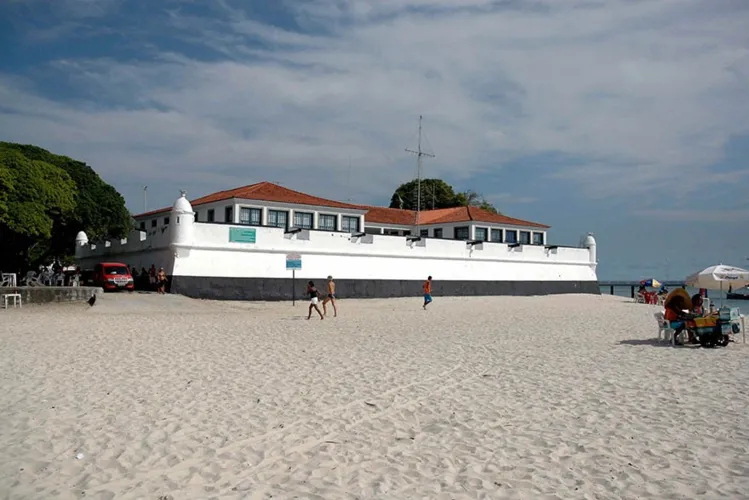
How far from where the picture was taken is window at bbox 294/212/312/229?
37506 mm

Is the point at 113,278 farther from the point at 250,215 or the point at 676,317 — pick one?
the point at 676,317

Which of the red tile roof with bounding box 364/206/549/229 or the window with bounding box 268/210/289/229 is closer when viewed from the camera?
the window with bounding box 268/210/289/229

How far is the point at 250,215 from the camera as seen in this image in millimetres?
35938

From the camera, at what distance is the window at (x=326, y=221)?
1510 inches

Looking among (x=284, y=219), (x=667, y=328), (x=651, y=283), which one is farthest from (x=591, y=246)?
(x=667, y=328)

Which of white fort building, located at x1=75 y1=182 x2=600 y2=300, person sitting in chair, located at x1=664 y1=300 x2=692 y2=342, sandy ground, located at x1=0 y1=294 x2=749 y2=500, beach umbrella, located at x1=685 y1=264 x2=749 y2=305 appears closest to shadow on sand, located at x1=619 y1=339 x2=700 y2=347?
sandy ground, located at x1=0 y1=294 x2=749 y2=500

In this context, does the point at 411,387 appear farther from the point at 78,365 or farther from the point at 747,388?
the point at 78,365

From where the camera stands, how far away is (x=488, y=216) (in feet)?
150

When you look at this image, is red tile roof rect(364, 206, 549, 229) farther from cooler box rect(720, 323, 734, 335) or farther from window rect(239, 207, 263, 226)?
cooler box rect(720, 323, 734, 335)

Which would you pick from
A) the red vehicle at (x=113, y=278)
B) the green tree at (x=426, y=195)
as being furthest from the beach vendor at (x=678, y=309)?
the green tree at (x=426, y=195)

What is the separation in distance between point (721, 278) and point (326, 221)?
23932 millimetres

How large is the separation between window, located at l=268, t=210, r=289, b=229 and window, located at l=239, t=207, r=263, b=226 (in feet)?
2.26

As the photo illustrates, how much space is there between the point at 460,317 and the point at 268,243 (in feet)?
39.4

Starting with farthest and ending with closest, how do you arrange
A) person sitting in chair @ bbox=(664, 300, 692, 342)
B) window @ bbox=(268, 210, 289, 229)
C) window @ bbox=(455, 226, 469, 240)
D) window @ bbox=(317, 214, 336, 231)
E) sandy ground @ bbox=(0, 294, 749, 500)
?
window @ bbox=(455, 226, 469, 240), window @ bbox=(317, 214, 336, 231), window @ bbox=(268, 210, 289, 229), person sitting in chair @ bbox=(664, 300, 692, 342), sandy ground @ bbox=(0, 294, 749, 500)
